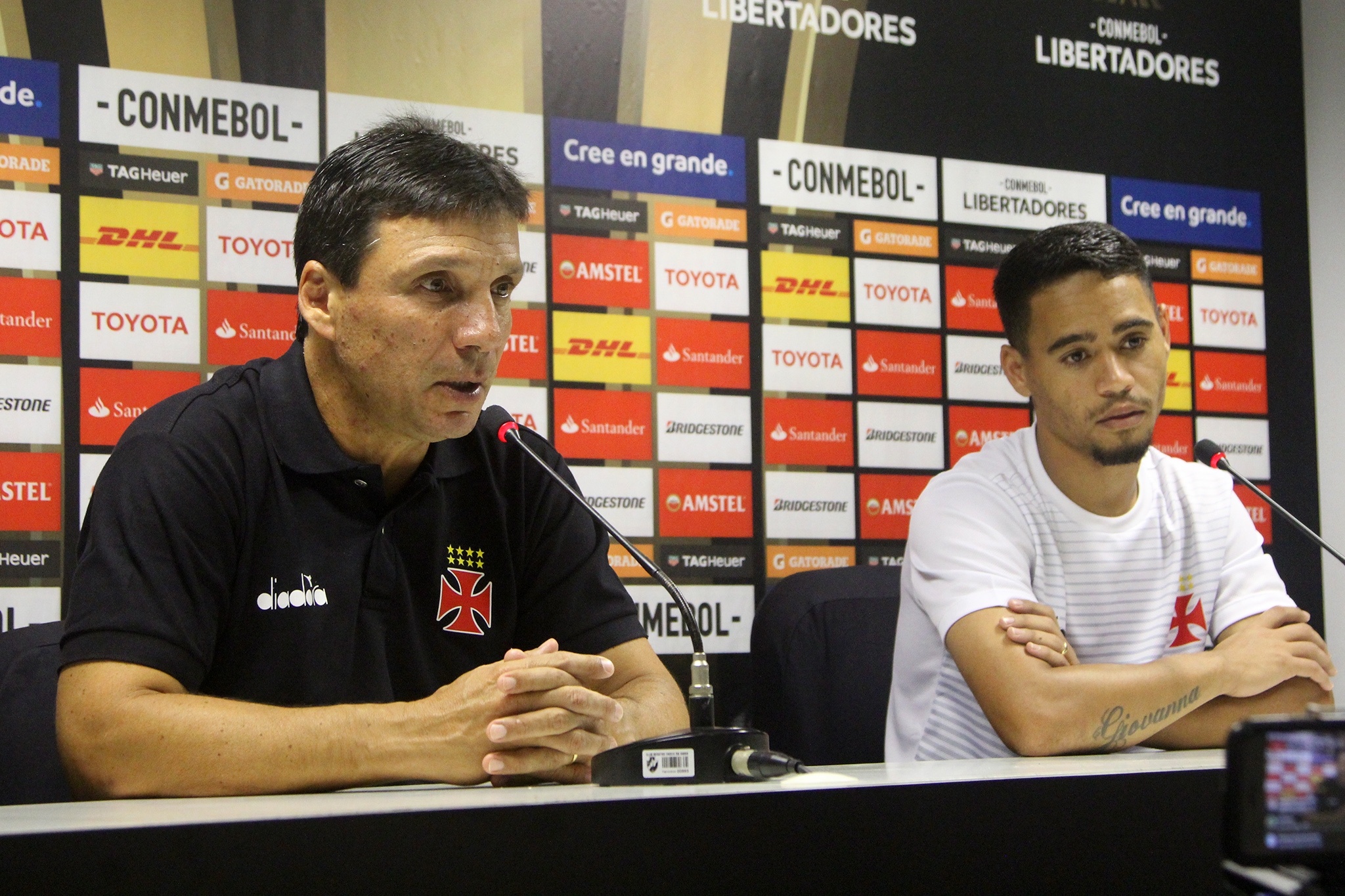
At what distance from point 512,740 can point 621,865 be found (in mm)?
445

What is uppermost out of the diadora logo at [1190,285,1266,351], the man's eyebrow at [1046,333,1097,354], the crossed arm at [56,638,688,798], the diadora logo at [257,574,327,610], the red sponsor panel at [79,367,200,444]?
the diadora logo at [1190,285,1266,351]

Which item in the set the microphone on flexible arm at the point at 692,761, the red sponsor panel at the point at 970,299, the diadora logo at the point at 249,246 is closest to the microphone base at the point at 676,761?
the microphone on flexible arm at the point at 692,761

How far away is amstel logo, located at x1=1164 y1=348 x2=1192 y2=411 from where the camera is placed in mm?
3025

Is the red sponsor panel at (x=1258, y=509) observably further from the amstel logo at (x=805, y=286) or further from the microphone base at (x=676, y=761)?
the microphone base at (x=676, y=761)

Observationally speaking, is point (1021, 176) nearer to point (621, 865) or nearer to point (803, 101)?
point (803, 101)

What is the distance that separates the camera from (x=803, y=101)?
2.81 metres

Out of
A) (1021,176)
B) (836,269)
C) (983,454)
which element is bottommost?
(983,454)

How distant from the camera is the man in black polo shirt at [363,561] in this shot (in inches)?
45.5

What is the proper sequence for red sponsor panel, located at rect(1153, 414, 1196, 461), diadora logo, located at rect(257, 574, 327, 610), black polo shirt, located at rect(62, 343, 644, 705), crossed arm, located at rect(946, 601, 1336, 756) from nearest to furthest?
black polo shirt, located at rect(62, 343, 644, 705) < diadora logo, located at rect(257, 574, 327, 610) < crossed arm, located at rect(946, 601, 1336, 756) < red sponsor panel, located at rect(1153, 414, 1196, 461)

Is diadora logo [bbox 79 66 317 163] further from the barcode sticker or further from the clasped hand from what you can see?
the barcode sticker

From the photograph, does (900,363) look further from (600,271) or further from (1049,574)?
(1049,574)

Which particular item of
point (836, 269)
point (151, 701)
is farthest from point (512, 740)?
point (836, 269)

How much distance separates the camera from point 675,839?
29.2 inches

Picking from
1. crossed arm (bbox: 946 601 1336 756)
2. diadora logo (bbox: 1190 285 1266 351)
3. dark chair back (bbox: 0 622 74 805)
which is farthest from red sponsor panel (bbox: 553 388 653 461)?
diadora logo (bbox: 1190 285 1266 351)
